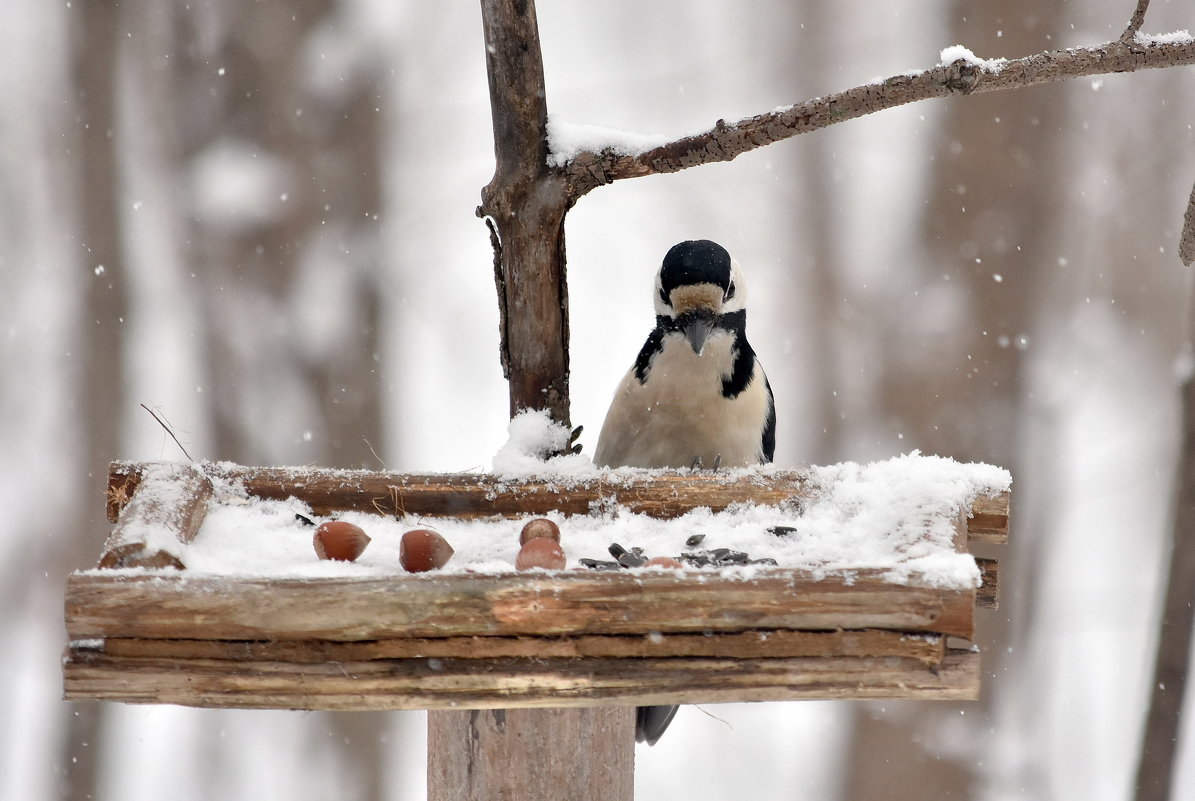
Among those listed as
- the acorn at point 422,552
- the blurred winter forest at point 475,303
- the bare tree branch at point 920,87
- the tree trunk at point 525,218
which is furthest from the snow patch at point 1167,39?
the blurred winter forest at point 475,303

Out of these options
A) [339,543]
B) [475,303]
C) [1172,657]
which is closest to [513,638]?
[339,543]

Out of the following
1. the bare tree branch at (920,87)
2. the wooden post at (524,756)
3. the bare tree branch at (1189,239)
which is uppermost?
the bare tree branch at (920,87)

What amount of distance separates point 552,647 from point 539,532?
0.56 m

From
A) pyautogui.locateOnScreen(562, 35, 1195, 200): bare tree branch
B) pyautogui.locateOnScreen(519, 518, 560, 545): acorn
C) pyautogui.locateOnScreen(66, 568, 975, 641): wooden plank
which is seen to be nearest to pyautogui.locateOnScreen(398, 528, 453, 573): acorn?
pyautogui.locateOnScreen(519, 518, 560, 545): acorn

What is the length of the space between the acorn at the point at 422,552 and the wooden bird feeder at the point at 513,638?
38cm

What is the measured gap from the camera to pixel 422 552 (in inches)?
88.2

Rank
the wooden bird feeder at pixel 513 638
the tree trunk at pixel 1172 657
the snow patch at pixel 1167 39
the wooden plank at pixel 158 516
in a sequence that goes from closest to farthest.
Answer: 1. the wooden bird feeder at pixel 513 638
2. the wooden plank at pixel 158 516
3. the snow patch at pixel 1167 39
4. the tree trunk at pixel 1172 657

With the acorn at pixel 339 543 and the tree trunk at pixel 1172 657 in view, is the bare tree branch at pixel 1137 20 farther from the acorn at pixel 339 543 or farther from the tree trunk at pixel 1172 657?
the tree trunk at pixel 1172 657

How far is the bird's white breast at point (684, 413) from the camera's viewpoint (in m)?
3.40

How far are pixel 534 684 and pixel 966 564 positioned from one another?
64 centimetres

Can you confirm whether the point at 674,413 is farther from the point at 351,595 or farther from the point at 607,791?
the point at 351,595

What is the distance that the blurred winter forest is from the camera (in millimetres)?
5125

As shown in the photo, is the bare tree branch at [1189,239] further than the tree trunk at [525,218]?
No

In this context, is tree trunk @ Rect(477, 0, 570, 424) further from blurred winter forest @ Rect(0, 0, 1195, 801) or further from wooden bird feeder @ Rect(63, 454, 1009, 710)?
blurred winter forest @ Rect(0, 0, 1195, 801)
